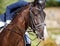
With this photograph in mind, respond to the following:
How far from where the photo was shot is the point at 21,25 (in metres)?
3.05

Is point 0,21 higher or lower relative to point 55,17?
higher

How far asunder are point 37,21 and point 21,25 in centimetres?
17

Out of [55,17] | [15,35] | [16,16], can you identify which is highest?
[16,16]

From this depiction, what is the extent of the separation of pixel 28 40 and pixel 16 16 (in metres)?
0.49

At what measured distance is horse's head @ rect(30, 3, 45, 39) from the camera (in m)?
3.04

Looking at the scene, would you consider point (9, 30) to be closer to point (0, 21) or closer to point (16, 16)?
point (16, 16)

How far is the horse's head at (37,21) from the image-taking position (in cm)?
304

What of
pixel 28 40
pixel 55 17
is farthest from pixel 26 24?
pixel 55 17

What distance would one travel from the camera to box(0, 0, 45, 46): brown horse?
3.03m

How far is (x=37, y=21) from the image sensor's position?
3049 mm

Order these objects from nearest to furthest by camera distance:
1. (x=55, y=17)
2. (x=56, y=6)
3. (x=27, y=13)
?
1. (x=27, y=13)
2. (x=55, y=17)
3. (x=56, y=6)

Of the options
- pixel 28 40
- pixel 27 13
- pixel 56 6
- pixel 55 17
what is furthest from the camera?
pixel 56 6

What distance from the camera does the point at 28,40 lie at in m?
3.47

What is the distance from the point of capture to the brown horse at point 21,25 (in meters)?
3.03
